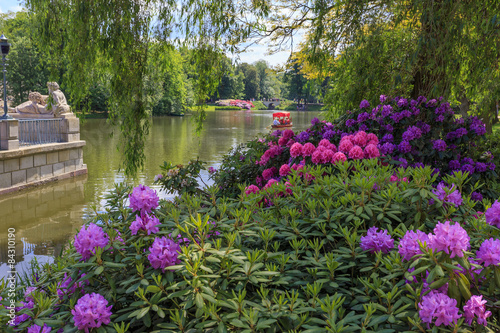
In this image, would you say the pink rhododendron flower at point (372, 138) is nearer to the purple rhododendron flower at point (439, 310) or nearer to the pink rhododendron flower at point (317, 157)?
the pink rhododendron flower at point (317, 157)

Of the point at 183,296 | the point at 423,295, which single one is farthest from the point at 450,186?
the point at 183,296

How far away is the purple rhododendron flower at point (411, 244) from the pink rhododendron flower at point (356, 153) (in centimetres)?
228

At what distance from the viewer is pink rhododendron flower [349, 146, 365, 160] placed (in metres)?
3.89

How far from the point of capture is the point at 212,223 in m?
1.95

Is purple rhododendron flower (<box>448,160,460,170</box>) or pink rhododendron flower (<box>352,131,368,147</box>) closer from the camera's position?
pink rhododendron flower (<box>352,131,368,147</box>)

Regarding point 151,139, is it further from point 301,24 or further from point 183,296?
point 183,296

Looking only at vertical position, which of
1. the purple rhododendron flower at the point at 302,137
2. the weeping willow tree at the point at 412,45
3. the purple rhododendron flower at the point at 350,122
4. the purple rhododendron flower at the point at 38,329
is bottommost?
the purple rhododendron flower at the point at 38,329

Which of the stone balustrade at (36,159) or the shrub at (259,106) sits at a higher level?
the shrub at (259,106)

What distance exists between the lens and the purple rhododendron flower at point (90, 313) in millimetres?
Answer: 1532

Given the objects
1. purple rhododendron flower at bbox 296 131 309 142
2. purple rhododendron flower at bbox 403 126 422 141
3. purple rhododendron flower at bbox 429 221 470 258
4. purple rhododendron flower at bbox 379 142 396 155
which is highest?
purple rhododendron flower at bbox 403 126 422 141

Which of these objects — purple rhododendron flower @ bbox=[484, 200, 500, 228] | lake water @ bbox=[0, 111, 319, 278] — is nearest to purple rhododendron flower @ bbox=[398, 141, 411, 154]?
purple rhododendron flower @ bbox=[484, 200, 500, 228]

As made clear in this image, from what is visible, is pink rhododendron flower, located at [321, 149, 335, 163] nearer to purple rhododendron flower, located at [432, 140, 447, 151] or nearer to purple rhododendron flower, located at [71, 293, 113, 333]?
purple rhododendron flower, located at [432, 140, 447, 151]

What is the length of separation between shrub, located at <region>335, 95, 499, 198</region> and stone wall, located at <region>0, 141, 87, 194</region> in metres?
9.58

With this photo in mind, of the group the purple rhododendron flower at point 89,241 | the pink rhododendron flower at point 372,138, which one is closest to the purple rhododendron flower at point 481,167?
the pink rhododendron flower at point 372,138
